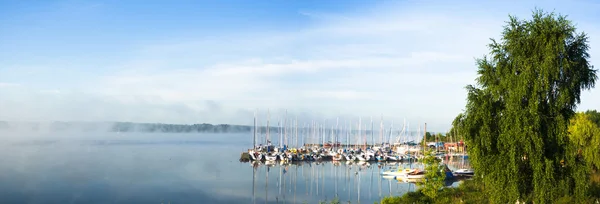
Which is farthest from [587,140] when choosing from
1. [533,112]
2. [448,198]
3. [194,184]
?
[194,184]

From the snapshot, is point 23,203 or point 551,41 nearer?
point 551,41

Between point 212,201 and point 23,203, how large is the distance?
1729cm

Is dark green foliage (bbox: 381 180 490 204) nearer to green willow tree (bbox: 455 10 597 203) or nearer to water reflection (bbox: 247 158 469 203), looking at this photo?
green willow tree (bbox: 455 10 597 203)

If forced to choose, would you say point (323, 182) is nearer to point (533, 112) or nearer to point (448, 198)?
point (448, 198)

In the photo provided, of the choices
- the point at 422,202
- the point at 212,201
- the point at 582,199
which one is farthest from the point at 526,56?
the point at 212,201

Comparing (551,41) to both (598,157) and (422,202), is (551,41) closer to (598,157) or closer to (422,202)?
(422,202)

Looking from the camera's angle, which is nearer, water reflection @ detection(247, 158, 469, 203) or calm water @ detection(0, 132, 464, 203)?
calm water @ detection(0, 132, 464, 203)

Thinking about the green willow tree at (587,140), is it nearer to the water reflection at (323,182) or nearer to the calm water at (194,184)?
the water reflection at (323,182)

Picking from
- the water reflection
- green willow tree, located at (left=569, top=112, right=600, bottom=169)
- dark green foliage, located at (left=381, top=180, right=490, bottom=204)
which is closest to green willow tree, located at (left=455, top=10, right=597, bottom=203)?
dark green foliage, located at (left=381, top=180, right=490, bottom=204)

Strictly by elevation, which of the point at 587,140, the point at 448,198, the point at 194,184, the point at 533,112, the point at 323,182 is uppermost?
the point at 533,112

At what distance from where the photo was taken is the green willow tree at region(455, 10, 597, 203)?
19.0 m

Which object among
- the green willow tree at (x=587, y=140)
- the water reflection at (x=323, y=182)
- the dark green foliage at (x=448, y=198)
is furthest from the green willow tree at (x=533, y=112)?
the water reflection at (x=323, y=182)

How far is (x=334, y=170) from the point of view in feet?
240

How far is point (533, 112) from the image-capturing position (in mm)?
18922
